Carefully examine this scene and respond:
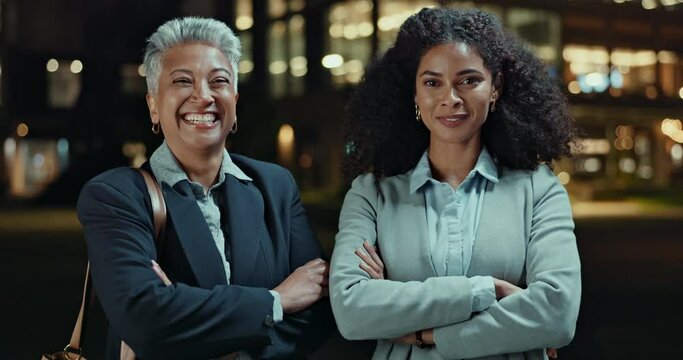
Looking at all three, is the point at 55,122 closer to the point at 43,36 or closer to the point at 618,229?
the point at 43,36

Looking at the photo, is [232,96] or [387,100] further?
[387,100]

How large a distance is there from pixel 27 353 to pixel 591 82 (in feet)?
141

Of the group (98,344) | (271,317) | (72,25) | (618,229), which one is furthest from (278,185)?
(72,25)

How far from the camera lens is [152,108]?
2629 millimetres

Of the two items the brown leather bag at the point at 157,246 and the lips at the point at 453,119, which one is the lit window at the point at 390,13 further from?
the brown leather bag at the point at 157,246

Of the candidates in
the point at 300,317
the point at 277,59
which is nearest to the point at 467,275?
the point at 300,317

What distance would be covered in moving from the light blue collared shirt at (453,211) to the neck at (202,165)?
66 centimetres

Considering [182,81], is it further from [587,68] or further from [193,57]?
[587,68]

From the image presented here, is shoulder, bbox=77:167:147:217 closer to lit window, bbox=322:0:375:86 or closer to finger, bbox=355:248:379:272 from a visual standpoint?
finger, bbox=355:248:379:272

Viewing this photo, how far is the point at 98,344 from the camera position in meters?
6.82

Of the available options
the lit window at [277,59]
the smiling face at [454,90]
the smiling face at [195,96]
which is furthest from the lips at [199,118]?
the lit window at [277,59]

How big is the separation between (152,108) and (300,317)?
84cm

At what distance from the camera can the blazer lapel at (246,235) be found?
2.54 m

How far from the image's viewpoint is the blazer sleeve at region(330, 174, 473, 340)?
93.3 inches
